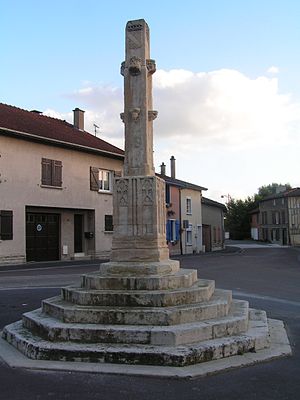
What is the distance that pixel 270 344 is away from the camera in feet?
21.2

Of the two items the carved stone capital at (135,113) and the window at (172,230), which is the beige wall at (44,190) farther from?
the carved stone capital at (135,113)

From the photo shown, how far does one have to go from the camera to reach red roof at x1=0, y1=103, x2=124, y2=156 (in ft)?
81.2

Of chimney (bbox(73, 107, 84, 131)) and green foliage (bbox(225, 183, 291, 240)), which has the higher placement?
chimney (bbox(73, 107, 84, 131))

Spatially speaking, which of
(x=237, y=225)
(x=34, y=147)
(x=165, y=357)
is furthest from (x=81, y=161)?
(x=237, y=225)

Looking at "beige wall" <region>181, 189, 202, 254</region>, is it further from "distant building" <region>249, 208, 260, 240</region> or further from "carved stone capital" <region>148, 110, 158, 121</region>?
"distant building" <region>249, 208, 260, 240</region>

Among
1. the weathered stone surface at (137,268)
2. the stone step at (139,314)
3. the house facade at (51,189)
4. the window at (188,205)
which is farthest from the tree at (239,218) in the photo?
the stone step at (139,314)

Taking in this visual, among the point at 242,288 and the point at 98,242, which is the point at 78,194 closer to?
the point at 98,242

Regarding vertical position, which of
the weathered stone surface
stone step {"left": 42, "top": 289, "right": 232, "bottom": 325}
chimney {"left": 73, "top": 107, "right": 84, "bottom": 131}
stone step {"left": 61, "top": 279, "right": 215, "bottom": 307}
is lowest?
stone step {"left": 42, "top": 289, "right": 232, "bottom": 325}

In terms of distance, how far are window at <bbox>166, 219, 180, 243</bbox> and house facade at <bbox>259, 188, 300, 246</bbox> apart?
32.1 m

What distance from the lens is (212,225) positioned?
171ft

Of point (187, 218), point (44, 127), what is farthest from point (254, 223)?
point (44, 127)

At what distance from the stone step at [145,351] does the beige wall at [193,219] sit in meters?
34.6

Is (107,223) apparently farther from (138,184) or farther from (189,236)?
(138,184)

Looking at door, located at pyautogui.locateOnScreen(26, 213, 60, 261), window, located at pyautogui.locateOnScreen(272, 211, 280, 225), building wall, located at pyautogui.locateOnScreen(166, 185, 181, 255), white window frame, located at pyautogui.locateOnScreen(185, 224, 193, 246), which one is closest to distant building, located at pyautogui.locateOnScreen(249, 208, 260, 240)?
window, located at pyautogui.locateOnScreen(272, 211, 280, 225)
